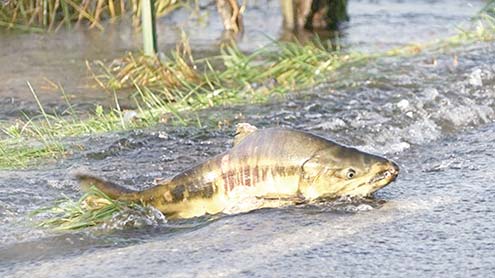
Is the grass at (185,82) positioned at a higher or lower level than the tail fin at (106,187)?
lower

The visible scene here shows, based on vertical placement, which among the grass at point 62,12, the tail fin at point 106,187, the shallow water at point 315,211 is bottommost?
the grass at point 62,12

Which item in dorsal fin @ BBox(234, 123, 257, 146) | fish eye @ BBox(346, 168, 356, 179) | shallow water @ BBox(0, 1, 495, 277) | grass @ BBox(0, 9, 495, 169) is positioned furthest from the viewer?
grass @ BBox(0, 9, 495, 169)

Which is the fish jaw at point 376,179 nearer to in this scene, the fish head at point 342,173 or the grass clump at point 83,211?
the fish head at point 342,173

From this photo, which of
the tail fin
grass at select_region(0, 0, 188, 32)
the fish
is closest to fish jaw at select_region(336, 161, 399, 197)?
the fish

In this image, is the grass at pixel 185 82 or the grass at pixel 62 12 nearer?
the grass at pixel 185 82

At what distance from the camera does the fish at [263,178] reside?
13.4 feet

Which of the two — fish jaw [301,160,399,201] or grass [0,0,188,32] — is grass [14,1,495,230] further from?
fish jaw [301,160,399,201]

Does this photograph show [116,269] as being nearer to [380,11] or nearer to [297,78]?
[297,78]

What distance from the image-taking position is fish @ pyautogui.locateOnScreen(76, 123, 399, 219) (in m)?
Result: 4.09

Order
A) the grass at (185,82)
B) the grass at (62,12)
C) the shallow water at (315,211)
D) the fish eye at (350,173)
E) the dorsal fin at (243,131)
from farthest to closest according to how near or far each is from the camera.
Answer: the grass at (62,12), the grass at (185,82), the dorsal fin at (243,131), the fish eye at (350,173), the shallow water at (315,211)

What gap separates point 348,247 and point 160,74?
325cm

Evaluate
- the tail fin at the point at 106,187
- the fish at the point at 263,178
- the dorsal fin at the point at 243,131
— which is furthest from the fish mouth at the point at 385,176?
the tail fin at the point at 106,187

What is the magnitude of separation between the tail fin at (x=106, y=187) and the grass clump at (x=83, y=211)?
0.03 meters

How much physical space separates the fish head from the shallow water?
71 millimetres
